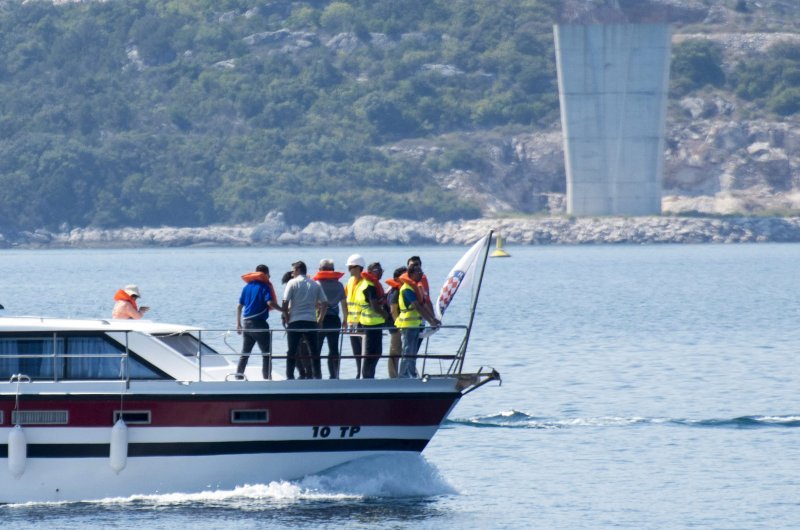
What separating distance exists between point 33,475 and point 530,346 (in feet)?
79.7

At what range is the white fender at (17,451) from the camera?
2005 cm

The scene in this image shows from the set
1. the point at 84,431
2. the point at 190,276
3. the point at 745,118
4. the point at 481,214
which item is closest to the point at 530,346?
the point at 84,431

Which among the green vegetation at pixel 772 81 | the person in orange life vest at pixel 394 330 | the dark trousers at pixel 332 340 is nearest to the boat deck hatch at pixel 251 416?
the dark trousers at pixel 332 340

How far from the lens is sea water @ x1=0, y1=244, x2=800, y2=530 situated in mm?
20609

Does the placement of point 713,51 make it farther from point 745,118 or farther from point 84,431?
point 84,431

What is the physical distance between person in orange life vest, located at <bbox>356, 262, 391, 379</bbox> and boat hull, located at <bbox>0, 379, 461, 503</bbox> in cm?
83

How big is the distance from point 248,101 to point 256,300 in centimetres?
14193

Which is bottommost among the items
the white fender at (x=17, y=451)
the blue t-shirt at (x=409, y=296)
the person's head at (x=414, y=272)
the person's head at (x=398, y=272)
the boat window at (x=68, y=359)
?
the white fender at (x=17, y=451)

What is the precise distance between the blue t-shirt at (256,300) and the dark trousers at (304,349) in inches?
15.0

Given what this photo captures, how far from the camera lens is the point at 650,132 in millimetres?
123938

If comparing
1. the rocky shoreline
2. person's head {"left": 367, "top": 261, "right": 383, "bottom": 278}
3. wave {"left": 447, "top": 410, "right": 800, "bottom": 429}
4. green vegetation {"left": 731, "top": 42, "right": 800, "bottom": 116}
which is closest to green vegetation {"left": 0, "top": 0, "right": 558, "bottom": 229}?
the rocky shoreline

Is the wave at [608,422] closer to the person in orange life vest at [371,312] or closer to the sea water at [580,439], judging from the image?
the sea water at [580,439]

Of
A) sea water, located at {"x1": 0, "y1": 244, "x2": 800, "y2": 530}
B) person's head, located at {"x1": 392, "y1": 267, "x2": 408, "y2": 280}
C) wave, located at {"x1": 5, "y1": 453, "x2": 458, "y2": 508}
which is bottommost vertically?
sea water, located at {"x1": 0, "y1": 244, "x2": 800, "y2": 530}

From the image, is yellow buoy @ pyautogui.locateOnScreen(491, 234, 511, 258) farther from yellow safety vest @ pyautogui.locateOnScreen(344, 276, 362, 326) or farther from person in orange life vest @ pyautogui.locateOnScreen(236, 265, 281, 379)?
person in orange life vest @ pyautogui.locateOnScreen(236, 265, 281, 379)
